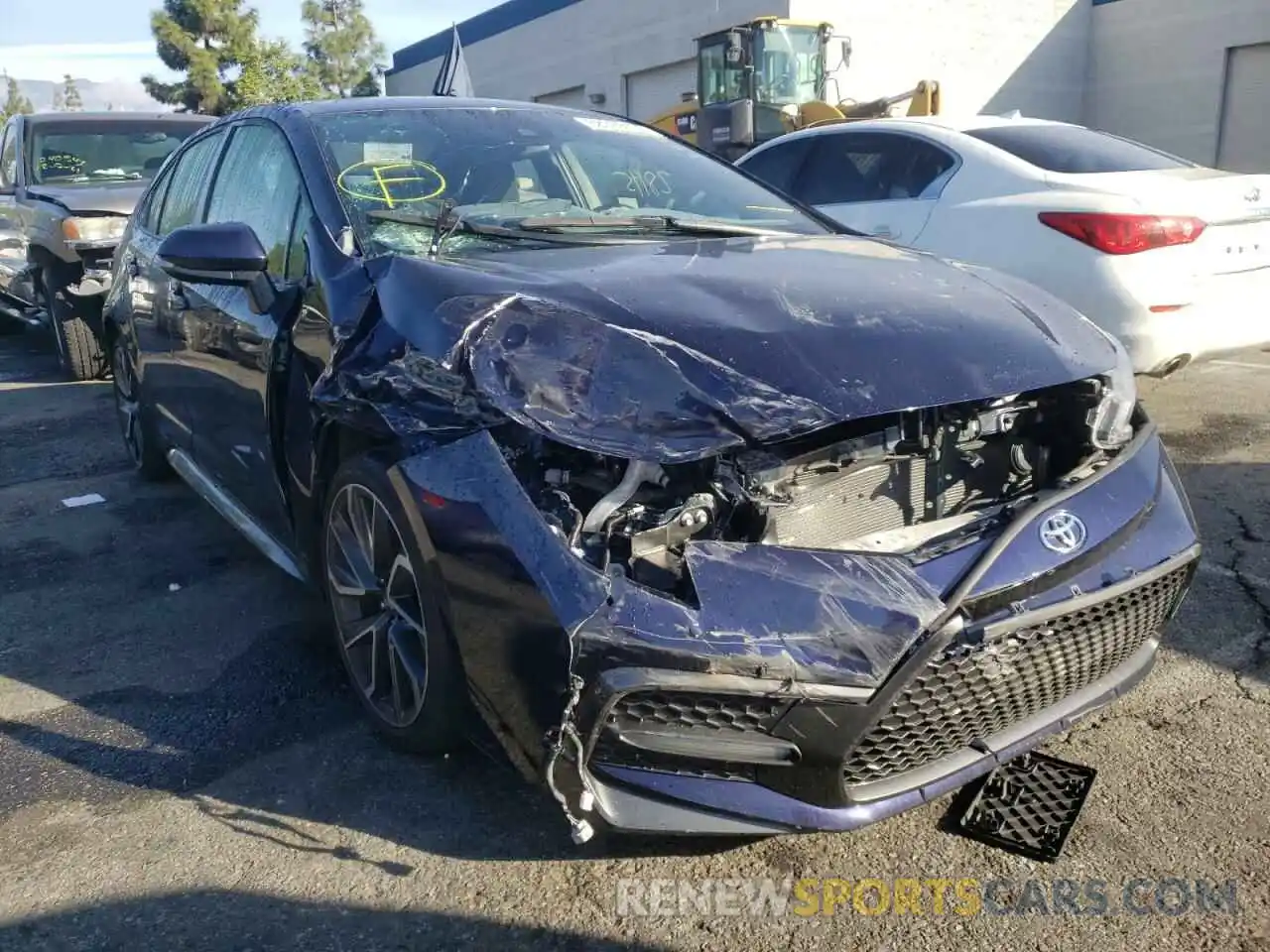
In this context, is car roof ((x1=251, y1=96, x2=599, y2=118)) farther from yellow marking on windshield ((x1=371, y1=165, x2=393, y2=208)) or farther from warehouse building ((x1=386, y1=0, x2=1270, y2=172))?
warehouse building ((x1=386, y1=0, x2=1270, y2=172))

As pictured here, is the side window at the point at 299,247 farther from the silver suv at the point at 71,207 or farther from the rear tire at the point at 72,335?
the rear tire at the point at 72,335

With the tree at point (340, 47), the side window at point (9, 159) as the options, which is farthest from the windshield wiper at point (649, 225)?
the tree at point (340, 47)

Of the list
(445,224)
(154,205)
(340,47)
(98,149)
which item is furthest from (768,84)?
(340,47)

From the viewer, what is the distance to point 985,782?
2570 millimetres

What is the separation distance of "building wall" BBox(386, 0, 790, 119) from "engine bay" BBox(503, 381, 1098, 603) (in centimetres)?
2075

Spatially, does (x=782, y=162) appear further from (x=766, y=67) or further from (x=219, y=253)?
(x=766, y=67)

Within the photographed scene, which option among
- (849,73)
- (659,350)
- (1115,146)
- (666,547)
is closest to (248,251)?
(659,350)

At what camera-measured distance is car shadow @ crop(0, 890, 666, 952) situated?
2.12 m

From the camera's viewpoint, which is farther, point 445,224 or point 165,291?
point 165,291

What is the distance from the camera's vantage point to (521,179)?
11.2ft

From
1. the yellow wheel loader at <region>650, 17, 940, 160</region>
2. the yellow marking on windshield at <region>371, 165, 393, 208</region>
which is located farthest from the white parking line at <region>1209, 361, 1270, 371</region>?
the yellow marking on windshield at <region>371, 165, 393, 208</region>

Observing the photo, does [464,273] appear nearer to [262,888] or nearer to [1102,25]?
[262,888]

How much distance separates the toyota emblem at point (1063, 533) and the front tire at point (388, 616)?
4.20ft

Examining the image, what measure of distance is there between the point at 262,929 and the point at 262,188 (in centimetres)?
236
